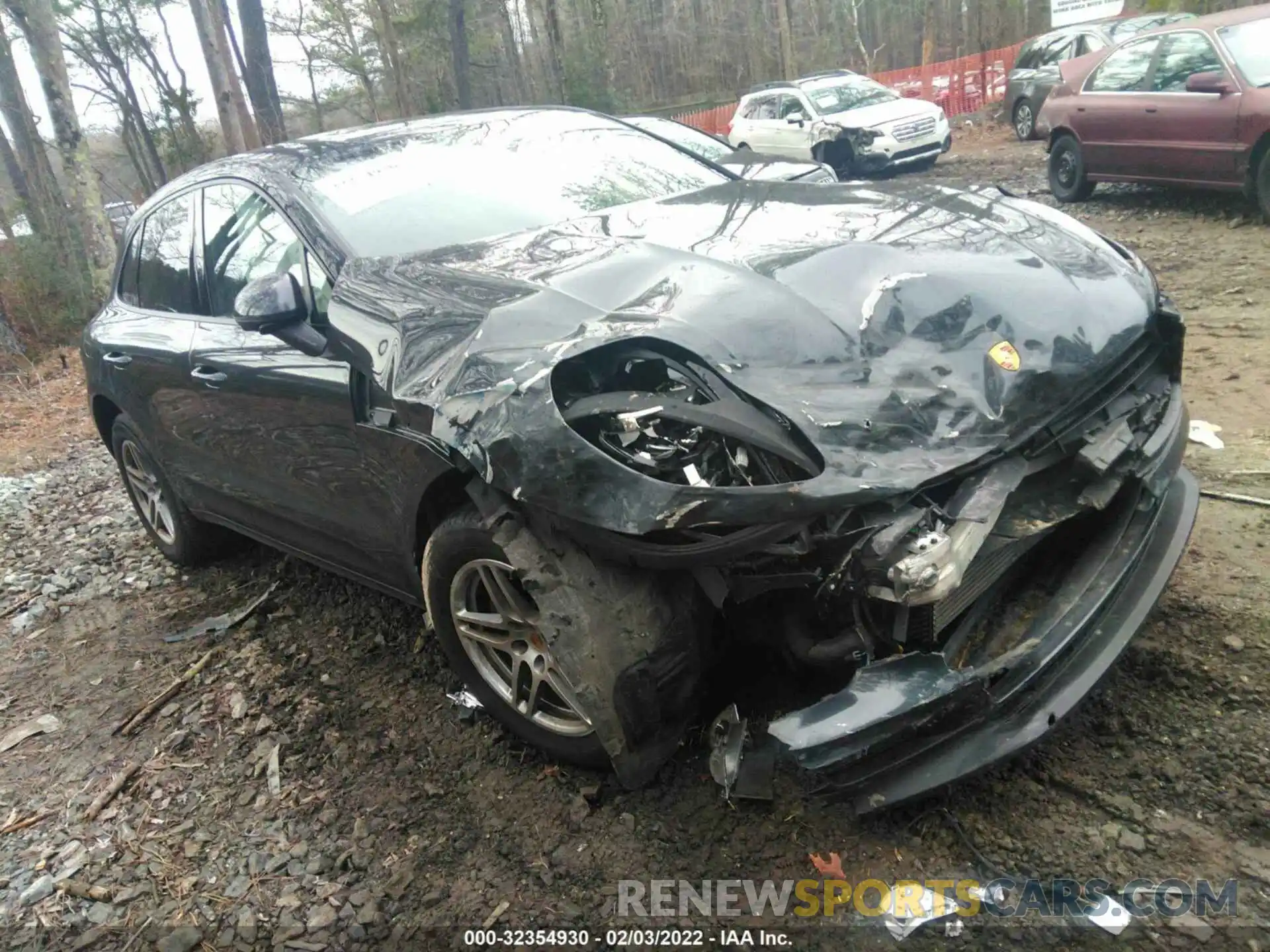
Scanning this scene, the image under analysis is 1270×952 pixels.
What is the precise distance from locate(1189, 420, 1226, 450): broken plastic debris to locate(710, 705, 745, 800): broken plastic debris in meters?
2.73

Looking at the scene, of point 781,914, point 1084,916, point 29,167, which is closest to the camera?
point 1084,916

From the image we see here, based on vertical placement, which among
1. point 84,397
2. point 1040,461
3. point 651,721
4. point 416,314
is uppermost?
point 416,314

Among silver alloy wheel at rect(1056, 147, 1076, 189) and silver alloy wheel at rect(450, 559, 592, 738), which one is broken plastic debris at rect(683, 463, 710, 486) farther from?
silver alloy wheel at rect(1056, 147, 1076, 189)

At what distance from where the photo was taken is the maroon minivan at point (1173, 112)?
23.8ft

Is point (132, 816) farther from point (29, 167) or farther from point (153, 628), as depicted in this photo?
point (29, 167)

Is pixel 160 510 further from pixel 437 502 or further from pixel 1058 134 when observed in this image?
pixel 1058 134

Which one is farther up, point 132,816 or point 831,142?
point 831,142

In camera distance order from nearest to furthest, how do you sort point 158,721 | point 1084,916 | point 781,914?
point 1084,916 → point 781,914 → point 158,721

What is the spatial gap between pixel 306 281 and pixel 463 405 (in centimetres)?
107

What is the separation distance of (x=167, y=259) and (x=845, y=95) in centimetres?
1306

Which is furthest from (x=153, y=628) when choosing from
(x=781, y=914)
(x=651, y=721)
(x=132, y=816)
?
(x=781, y=914)

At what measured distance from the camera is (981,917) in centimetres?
197

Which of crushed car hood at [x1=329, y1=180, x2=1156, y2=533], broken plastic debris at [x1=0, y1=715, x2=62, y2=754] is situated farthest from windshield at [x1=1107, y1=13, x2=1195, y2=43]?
broken plastic debris at [x1=0, y1=715, x2=62, y2=754]

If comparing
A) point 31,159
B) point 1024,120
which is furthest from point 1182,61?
point 31,159
